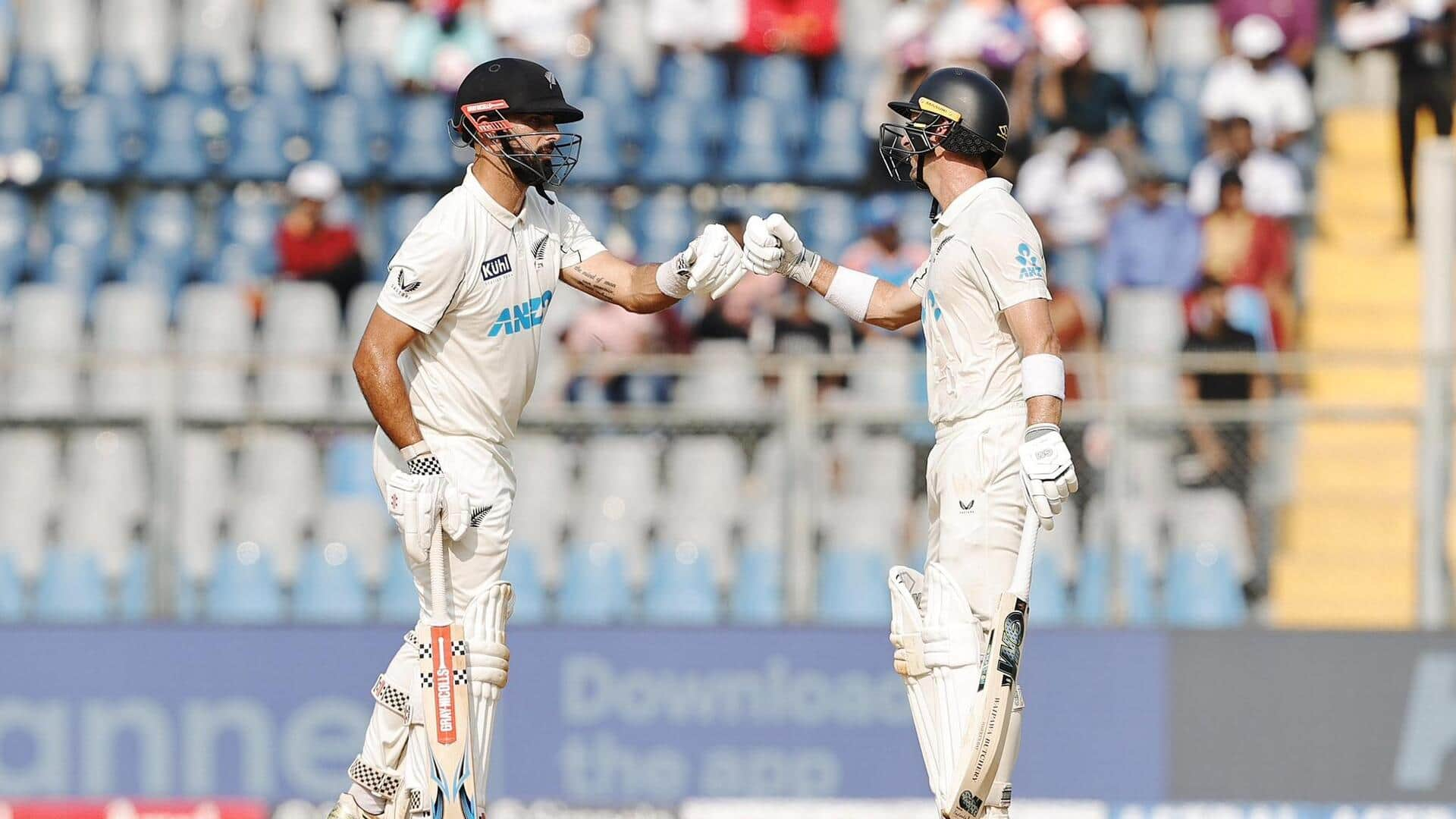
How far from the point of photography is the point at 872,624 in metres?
10.5

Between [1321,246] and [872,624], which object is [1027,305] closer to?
[872,624]

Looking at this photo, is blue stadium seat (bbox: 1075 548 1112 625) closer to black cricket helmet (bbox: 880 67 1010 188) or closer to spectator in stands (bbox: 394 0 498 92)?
black cricket helmet (bbox: 880 67 1010 188)

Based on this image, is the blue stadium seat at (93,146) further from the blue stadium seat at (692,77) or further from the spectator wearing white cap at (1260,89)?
the spectator wearing white cap at (1260,89)

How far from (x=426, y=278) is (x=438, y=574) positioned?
995 mm

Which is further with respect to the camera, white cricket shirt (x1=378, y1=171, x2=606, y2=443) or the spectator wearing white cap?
the spectator wearing white cap

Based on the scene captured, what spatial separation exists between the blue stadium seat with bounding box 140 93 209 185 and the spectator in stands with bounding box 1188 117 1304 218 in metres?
6.71

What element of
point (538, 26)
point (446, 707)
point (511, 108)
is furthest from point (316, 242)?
point (446, 707)

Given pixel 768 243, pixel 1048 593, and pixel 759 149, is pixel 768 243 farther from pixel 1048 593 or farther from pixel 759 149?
pixel 759 149

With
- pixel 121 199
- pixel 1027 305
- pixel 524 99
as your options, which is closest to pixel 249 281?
pixel 121 199

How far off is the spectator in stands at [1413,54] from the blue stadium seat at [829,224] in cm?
362

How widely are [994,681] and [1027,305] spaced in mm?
1234

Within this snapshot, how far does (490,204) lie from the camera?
7.38 meters

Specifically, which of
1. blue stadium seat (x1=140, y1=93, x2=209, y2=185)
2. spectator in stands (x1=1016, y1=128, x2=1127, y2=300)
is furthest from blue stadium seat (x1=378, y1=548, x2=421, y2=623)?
blue stadium seat (x1=140, y1=93, x2=209, y2=185)

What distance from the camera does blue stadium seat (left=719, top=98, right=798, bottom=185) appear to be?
1439 cm
